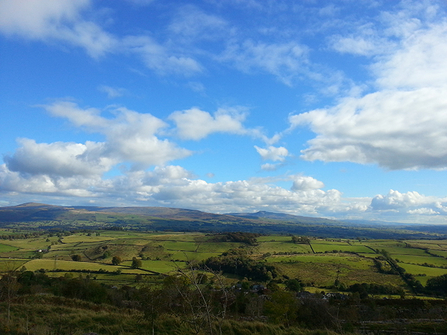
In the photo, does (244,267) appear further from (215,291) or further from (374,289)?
(215,291)

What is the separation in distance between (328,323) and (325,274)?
184 ft

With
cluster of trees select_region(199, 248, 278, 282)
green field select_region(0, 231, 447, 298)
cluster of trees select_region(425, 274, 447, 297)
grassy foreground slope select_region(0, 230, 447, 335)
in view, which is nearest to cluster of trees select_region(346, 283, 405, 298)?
grassy foreground slope select_region(0, 230, 447, 335)

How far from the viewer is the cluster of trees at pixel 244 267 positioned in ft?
295

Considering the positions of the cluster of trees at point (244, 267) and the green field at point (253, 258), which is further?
the cluster of trees at point (244, 267)

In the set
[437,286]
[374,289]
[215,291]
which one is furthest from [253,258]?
[215,291]

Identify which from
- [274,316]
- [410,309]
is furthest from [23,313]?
[410,309]

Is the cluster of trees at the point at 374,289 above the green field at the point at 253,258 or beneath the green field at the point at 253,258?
above

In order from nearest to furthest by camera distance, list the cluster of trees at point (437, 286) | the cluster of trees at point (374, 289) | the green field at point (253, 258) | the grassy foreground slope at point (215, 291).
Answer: the grassy foreground slope at point (215, 291) < the cluster of trees at point (374, 289) < the cluster of trees at point (437, 286) < the green field at point (253, 258)

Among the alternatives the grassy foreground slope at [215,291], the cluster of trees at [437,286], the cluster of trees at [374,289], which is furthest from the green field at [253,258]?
the cluster of trees at [437,286]

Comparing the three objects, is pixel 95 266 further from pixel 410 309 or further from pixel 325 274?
pixel 410 309

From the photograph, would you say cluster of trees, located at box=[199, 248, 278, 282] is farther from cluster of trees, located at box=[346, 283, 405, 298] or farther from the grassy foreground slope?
cluster of trees, located at box=[346, 283, 405, 298]

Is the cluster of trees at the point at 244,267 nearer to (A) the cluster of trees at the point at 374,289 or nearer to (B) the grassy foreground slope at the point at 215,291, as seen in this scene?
(B) the grassy foreground slope at the point at 215,291

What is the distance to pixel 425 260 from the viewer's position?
10850 centimetres

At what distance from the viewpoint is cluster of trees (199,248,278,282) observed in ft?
295
